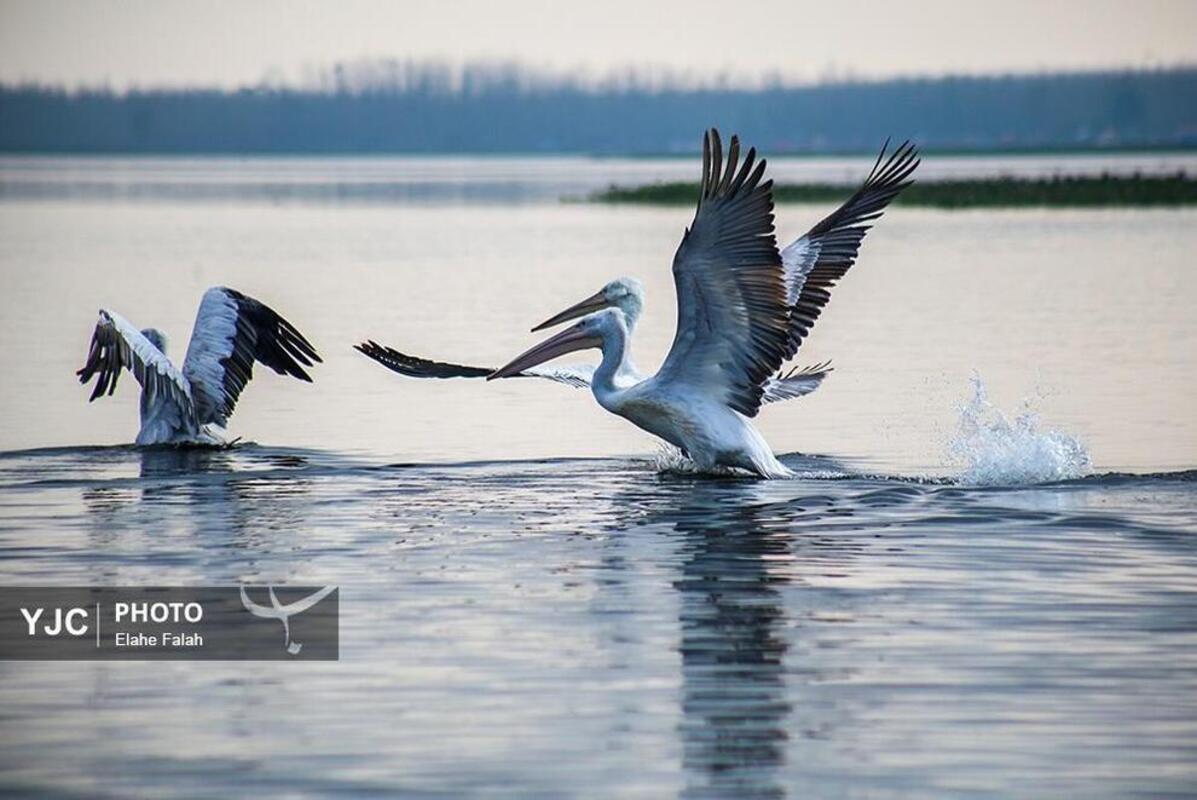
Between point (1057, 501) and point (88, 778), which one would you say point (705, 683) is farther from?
point (1057, 501)

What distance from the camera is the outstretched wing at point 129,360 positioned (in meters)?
12.5

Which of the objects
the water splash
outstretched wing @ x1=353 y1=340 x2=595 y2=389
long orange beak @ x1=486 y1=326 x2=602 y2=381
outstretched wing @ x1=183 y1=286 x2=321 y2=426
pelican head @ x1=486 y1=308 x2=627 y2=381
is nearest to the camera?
the water splash

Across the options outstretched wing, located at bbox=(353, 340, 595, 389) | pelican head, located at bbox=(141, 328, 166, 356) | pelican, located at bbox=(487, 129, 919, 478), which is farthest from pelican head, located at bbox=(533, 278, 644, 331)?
pelican head, located at bbox=(141, 328, 166, 356)

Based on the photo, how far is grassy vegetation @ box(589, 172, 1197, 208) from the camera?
49.8 metres

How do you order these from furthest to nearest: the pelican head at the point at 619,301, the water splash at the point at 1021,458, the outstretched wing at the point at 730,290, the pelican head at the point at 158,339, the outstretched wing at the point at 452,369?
1. the pelican head at the point at 158,339
2. the outstretched wing at the point at 452,369
3. the pelican head at the point at 619,301
4. the water splash at the point at 1021,458
5. the outstretched wing at the point at 730,290

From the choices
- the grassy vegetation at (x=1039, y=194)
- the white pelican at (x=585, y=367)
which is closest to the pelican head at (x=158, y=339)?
the white pelican at (x=585, y=367)

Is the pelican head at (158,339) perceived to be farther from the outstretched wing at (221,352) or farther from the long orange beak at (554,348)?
the long orange beak at (554,348)

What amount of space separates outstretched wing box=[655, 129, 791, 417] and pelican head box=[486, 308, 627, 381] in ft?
2.24

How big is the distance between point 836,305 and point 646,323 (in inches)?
122

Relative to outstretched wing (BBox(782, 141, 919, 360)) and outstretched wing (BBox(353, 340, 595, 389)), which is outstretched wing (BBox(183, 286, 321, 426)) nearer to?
outstretched wing (BBox(353, 340, 595, 389))

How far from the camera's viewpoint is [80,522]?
1020cm

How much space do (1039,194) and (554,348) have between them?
131 ft

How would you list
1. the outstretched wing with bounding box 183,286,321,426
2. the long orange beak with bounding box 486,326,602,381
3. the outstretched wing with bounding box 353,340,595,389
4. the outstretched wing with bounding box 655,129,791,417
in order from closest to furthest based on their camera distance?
the outstretched wing with bounding box 655,129,791,417 < the long orange beak with bounding box 486,326,602,381 < the outstretched wing with bounding box 353,340,595,389 < the outstretched wing with bounding box 183,286,321,426

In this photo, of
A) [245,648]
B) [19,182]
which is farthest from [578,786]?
[19,182]
